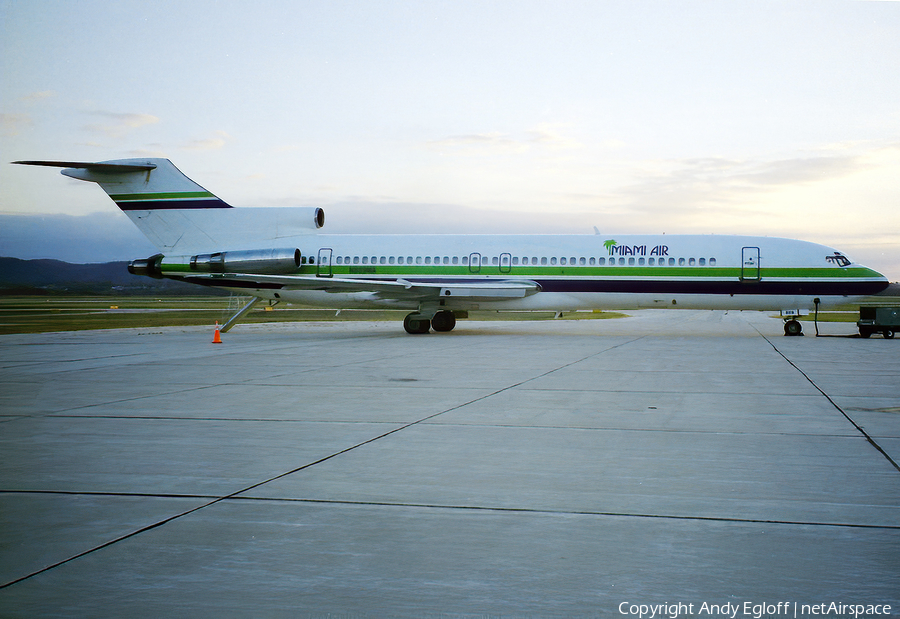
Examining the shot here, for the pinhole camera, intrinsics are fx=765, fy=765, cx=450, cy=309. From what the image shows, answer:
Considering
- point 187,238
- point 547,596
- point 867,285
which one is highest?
point 187,238

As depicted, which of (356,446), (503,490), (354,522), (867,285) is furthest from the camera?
(867,285)

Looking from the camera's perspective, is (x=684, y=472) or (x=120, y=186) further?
(x=120, y=186)

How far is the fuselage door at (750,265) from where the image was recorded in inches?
900

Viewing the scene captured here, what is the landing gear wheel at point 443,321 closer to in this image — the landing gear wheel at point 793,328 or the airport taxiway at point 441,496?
the landing gear wheel at point 793,328

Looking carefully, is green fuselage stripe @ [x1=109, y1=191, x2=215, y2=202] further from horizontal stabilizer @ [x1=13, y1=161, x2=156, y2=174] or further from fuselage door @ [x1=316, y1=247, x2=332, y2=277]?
fuselage door @ [x1=316, y1=247, x2=332, y2=277]

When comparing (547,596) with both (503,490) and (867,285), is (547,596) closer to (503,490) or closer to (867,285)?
(503,490)

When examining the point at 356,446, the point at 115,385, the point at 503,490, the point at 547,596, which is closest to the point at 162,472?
the point at 356,446

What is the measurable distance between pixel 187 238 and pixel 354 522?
2288 centimetres

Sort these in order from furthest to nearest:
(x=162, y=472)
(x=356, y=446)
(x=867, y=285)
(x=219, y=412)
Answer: (x=867, y=285), (x=219, y=412), (x=356, y=446), (x=162, y=472)

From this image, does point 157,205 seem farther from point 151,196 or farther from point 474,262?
point 474,262

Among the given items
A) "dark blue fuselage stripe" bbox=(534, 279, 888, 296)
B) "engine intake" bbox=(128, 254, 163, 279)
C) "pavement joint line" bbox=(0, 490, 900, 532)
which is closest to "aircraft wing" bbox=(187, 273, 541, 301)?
"dark blue fuselage stripe" bbox=(534, 279, 888, 296)

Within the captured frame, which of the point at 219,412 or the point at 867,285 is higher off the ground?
the point at 867,285

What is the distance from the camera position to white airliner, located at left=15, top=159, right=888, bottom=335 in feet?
75.3

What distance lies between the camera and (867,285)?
22719 millimetres
